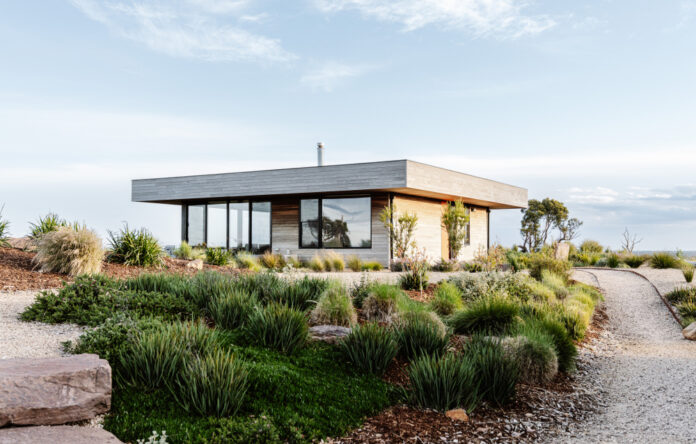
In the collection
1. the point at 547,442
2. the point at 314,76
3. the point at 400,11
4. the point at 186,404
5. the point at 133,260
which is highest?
the point at 400,11

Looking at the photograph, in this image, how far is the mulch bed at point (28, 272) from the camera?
776cm

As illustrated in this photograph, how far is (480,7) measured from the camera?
364 inches

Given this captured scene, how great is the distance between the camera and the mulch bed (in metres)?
7.76

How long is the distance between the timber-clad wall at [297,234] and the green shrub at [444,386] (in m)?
12.8

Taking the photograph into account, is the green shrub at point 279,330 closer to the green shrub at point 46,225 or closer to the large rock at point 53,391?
the large rock at point 53,391

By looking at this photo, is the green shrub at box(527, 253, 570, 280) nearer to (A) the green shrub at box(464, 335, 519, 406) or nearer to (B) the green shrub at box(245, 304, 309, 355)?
(A) the green shrub at box(464, 335, 519, 406)


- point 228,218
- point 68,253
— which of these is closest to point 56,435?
point 68,253

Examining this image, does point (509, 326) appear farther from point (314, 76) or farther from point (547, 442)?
point (314, 76)

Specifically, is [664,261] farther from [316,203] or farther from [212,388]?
[212,388]

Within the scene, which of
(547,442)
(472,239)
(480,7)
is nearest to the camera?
(547,442)

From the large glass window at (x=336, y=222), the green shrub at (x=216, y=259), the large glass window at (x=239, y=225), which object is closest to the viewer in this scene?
the green shrub at (x=216, y=259)

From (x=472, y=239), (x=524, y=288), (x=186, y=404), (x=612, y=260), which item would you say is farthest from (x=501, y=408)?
(x=472, y=239)

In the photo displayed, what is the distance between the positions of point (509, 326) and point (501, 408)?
2.12 metres

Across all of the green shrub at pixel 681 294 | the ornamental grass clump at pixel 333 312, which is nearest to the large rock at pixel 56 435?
the ornamental grass clump at pixel 333 312
